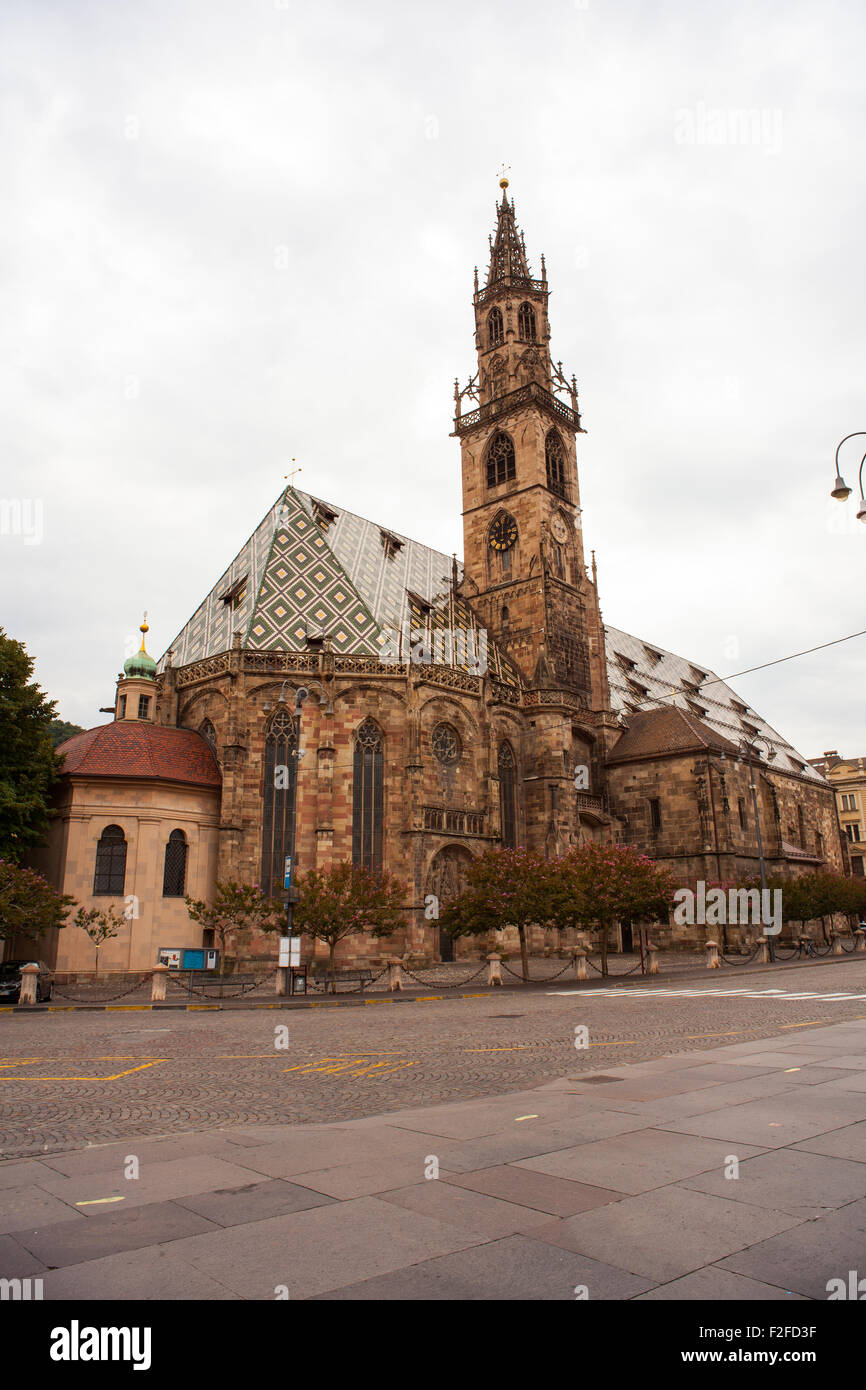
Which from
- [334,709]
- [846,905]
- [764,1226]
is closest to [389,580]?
[334,709]

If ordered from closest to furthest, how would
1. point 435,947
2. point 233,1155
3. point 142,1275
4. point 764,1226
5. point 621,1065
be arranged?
point 142,1275 < point 764,1226 < point 233,1155 < point 621,1065 < point 435,947

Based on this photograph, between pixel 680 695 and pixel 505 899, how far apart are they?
3599cm

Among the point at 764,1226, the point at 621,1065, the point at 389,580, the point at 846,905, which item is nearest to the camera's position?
the point at 764,1226

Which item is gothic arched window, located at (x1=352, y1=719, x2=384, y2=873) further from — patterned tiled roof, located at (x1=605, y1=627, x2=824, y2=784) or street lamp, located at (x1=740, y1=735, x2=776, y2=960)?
patterned tiled roof, located at (x1=605, y1=627, x2=824, y2=784)

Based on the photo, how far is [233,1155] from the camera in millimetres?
6891

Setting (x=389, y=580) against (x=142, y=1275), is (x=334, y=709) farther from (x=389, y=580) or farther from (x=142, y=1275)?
(x=142, y=1275)

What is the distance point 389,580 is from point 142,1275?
134ft

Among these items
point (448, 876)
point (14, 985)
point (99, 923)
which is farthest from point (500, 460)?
point (14, 985)

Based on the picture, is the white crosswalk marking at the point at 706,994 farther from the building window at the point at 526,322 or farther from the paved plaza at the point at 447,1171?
the building window at the point at 526,322

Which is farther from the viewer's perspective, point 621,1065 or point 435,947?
point 435,947

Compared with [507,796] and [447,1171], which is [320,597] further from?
[447,1171]

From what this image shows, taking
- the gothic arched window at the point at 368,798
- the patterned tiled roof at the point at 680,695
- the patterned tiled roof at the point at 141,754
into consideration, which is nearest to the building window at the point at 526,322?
the patterned tiled roof at the point at 680,695

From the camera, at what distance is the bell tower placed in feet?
161

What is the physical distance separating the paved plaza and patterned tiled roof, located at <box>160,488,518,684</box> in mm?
26146
